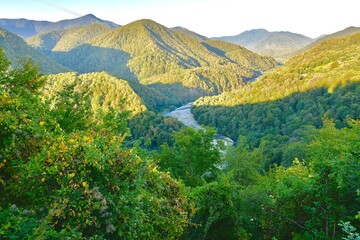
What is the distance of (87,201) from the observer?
5273mm

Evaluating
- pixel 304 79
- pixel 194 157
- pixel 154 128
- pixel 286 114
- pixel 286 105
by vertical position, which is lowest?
pixel 286 114

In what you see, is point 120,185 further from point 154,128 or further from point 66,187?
point 154,128

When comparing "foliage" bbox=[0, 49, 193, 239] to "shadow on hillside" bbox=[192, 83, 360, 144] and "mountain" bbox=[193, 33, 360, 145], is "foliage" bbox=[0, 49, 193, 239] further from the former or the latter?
"shadow on hillside" bbox=[192, 83, 360, 144]

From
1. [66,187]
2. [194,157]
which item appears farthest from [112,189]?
[194,157]

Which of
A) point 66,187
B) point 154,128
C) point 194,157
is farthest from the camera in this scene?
point 154,128

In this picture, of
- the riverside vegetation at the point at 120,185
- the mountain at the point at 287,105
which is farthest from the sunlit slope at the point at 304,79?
the riverside vegetation at the point at 120,185

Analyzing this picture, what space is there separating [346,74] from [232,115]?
171 feet

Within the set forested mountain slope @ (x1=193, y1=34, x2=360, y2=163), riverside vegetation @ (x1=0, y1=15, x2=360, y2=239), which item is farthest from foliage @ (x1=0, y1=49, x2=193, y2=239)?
forested mountain slope @ (x1=193, y1=34, x2=360, y2=163)

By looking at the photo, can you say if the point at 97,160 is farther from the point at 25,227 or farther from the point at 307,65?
the point at 307,65

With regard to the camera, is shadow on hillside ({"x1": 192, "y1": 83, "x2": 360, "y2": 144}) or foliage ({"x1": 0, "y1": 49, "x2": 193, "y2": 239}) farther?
shadow on hillside ({"x1": 192, "y1": 83, "x2": 360, "y2": 144})

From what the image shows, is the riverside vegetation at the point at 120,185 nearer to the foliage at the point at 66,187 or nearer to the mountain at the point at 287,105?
the foliage at the point at 66,187

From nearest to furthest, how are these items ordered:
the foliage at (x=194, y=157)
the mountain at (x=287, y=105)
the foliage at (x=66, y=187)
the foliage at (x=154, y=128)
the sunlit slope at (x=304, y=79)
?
the foliage at (x=66, y=187) < the foliage at (x=194, y=157) < the foliage at (x=154, y=128) < the mountain at (x=287, y=105) < the sunlit slope at (x=304, y=79)

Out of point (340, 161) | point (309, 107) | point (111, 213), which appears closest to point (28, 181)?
point (111, 213)

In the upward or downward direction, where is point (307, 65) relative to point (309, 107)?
upward
